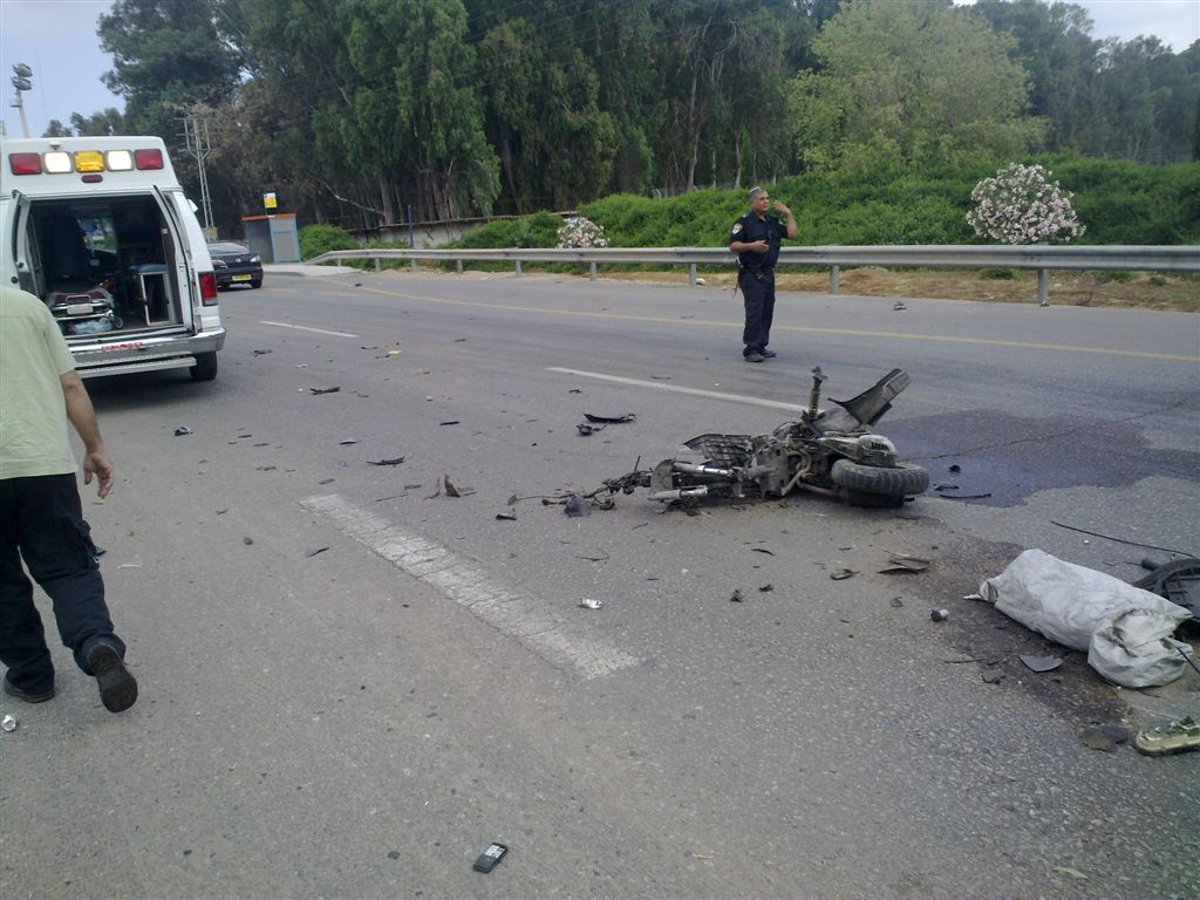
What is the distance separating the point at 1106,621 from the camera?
3.98m

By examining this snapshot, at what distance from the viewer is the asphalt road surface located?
3.01 m

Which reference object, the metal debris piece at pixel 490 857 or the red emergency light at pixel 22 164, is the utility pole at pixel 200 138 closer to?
the red emergency light at pixel 22 164

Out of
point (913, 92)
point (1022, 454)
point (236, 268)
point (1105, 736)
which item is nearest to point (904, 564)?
point (1105, 736)

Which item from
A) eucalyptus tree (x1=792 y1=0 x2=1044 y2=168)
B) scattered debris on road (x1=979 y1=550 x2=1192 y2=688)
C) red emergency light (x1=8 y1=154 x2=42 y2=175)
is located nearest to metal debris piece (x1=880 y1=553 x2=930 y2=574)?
scattered debris on road (x1=979 y1=550 x2=1192 y2=688)

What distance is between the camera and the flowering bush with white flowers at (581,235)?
28.7 meters

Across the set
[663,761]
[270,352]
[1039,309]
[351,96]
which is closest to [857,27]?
[351,96]

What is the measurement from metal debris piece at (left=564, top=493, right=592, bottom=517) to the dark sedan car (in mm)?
25987

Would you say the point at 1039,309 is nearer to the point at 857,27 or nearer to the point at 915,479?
the point at 915,479

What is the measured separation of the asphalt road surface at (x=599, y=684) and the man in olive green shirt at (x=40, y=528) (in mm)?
231

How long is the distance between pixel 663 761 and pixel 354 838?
105 cm

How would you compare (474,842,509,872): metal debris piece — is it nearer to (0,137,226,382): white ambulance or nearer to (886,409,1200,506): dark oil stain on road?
(886,409,1200,506): dark oil stain on road

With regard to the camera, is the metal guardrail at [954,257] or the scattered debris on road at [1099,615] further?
the metal guardrail at [954,257]

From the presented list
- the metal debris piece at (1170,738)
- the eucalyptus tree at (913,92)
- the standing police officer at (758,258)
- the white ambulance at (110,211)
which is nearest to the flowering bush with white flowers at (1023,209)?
the standing police officer at (758,258)

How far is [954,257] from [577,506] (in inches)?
503
